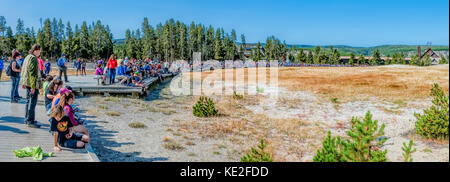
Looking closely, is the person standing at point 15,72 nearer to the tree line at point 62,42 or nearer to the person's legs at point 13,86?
the person's legs at point 13,86

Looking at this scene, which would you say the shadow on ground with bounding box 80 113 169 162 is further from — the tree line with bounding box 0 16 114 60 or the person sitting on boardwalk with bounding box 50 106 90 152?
the tree line with bounding box 0 16 114 60

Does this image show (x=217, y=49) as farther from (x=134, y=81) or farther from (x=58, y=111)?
(x=58, y=111)

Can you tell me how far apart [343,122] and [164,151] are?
861cm

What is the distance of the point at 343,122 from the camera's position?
14500mm

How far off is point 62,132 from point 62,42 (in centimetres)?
10876

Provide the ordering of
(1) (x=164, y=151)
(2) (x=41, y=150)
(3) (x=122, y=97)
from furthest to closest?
1. (3) (x=122, y=97)
2. (1) (x=164, y=151)
3. (2) (x=41, y=150)

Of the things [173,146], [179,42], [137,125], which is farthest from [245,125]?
[179,42]

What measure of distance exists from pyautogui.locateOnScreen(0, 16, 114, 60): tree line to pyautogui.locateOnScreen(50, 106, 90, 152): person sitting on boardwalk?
102200 mm

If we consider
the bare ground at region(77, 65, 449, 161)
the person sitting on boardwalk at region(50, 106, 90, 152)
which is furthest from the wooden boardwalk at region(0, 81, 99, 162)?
the bare ground at region(77, 65, 449, 161)

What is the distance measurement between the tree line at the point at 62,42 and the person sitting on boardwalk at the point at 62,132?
4024 inches

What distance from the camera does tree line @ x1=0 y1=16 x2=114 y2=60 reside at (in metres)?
101

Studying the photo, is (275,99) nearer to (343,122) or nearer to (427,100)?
(343,122)

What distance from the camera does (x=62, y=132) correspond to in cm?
707
